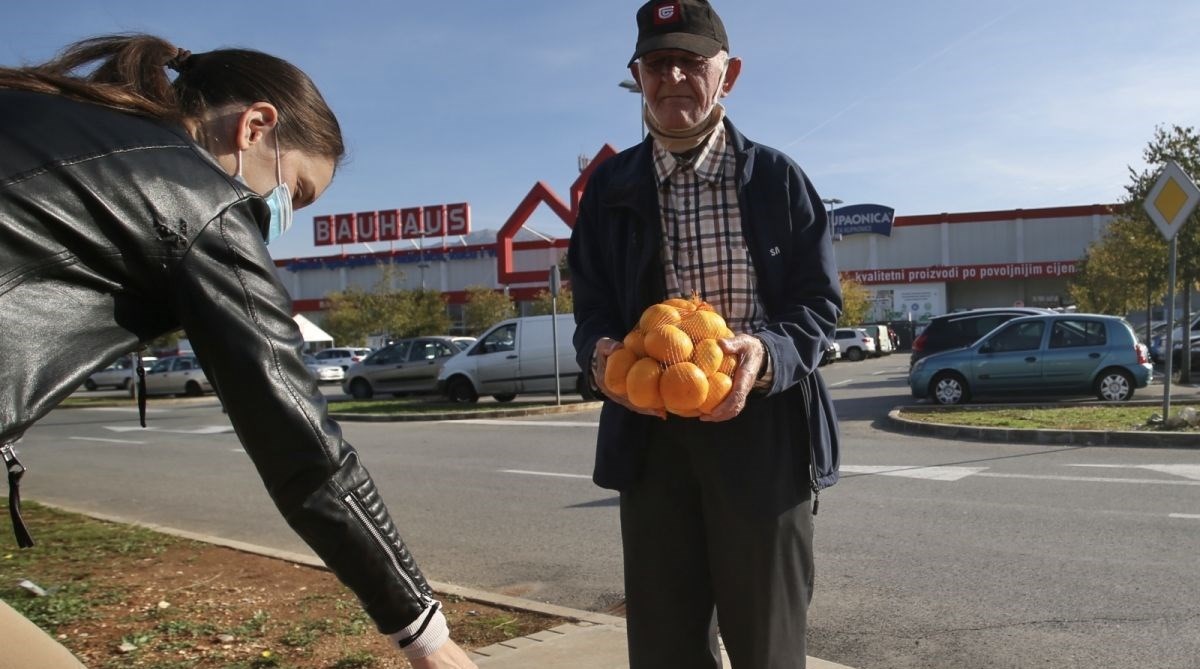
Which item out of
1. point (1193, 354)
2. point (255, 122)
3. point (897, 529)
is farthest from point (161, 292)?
Answer: point (1193, 354)

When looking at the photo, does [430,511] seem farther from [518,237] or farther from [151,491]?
[518,237]

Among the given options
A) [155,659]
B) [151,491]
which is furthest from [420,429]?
[155,659]

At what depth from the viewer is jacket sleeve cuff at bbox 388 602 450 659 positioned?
1601mm

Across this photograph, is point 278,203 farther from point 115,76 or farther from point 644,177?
point 644,177

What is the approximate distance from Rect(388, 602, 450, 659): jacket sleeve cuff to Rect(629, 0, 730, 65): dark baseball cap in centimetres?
142

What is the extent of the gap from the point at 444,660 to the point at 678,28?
1536 mm

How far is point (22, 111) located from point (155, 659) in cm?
327

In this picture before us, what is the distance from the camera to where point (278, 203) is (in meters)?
2.02

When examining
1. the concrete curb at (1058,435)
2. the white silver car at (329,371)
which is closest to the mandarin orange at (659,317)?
the concrete curb at (1058,435)

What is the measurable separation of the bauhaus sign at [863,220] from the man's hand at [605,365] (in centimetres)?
5776

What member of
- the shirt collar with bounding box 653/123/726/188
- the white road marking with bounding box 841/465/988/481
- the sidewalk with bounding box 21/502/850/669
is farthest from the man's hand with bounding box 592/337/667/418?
the white road marking with bounding box 841/465/988/481

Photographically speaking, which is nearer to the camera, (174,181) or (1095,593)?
(174,181)

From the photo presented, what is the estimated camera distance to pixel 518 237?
6334 centimetres

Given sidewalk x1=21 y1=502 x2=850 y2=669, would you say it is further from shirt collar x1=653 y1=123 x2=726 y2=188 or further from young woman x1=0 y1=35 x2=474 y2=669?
young woman x1=0 y1=35 x2=474 y2=669
